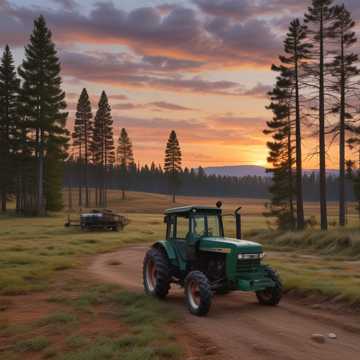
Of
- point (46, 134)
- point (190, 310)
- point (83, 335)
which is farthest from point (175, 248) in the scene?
point (46, 134)

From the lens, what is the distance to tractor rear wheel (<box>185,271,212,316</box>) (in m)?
11.4

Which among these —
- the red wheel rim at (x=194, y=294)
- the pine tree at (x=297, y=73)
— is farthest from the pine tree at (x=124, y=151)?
the red wheel rim at (x=194, y=294)

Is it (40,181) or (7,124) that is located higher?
(7,124)

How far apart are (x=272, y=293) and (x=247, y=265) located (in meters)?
1.24

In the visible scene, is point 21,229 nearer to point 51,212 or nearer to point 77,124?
point 51,212

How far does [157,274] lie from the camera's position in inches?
528

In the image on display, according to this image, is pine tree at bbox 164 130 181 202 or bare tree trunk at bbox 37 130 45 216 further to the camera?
pine tree at bbox 164 130 181 202

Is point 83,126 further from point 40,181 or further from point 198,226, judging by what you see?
point 198,226

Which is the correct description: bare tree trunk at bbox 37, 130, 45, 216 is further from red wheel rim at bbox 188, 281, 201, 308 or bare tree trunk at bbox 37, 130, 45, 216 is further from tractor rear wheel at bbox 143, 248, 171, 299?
red wheel rim at bbox 188, 281, 201, 308

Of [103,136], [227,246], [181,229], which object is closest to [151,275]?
[181,229]

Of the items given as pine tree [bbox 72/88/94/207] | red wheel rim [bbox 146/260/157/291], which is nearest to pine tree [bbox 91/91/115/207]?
pine tree [bbox 72/88/94/207]

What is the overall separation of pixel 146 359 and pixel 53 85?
5142 cm

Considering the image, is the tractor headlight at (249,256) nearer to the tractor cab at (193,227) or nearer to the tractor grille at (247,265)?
the tractor grille at (247,265)

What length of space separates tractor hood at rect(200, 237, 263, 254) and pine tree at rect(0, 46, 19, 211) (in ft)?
171
